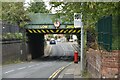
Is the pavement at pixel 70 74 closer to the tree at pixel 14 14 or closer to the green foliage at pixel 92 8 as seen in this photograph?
the green foliage at pixel 92 8

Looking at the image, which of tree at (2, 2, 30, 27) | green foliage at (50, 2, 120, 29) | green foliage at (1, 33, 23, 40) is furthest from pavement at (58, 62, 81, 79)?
tree at (2, 2, 30, 27)

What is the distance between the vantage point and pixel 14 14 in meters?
46.8

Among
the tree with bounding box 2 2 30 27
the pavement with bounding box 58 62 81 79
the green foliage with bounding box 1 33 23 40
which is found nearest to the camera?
the pavement with bounding box 58 62 81 79

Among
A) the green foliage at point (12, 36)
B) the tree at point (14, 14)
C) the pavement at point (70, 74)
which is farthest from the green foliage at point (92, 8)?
the tree at point (14, 14)

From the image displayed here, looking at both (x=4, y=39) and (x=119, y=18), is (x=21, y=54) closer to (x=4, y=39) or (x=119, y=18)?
(x=4, y=39)

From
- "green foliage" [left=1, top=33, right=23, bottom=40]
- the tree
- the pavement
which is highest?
the tree

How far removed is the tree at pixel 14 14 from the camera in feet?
151

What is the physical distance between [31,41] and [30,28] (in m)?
5.98

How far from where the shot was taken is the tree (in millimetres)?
46000

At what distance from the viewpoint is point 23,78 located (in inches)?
831

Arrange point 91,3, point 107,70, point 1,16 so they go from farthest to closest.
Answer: point 1,16 < point 107,70 < point 91,3

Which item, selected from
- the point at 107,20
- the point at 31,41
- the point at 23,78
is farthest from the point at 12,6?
the point at 107,20

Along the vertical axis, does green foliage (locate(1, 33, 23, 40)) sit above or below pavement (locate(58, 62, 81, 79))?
above

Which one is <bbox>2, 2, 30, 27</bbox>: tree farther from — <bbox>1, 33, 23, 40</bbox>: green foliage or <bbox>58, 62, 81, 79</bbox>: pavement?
<bbox>58, 62, 81, 79</bbox>: pavement
